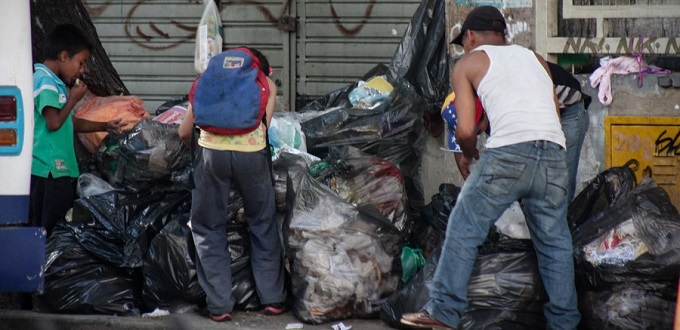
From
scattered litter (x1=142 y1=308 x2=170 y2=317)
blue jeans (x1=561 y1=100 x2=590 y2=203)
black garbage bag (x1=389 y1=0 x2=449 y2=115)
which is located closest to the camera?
blue jeans (x1=561 y1=100 x2=590 y2=203)

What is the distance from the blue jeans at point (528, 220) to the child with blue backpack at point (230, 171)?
1184 mm

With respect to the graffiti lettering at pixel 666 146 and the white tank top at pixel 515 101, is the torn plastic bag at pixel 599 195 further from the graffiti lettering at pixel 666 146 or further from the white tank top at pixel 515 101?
the white tank top at pixel 515 101

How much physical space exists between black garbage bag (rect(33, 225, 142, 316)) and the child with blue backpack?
0.57 metres

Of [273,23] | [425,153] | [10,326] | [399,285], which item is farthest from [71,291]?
[273,23]

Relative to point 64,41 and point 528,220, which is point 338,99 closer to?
point 64,41

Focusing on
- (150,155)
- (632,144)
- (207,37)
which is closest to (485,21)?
(632,144)

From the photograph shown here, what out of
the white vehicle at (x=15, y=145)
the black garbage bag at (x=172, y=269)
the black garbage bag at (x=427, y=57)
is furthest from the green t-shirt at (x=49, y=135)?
the black garbage bag at (x=427, y=57)

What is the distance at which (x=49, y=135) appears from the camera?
626 centimetres

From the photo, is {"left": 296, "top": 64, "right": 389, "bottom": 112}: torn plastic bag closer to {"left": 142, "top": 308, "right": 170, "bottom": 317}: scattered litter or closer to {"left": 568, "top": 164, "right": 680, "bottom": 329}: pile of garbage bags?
{"left": 142, "top": 308, "right": 170, "bottom": 317}: scattered litter

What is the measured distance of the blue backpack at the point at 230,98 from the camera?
5.60 meters

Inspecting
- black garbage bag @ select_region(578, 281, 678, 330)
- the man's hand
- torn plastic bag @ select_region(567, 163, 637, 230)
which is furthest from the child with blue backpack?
black garbage bag @ select_region(578, 281, 678, 330)

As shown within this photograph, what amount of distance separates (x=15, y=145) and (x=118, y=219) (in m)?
1.47

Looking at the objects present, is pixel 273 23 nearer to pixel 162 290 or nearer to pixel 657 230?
pixel 162 290

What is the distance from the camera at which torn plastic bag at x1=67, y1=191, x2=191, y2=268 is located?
626 cm
